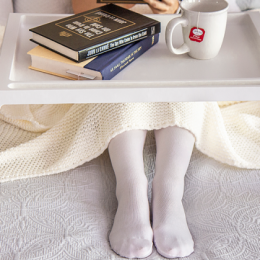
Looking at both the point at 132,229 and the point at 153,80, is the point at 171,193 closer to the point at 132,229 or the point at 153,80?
the point at 132,229

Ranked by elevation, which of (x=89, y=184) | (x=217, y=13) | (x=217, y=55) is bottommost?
(x=89, y=184)

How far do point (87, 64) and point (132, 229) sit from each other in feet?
1.14

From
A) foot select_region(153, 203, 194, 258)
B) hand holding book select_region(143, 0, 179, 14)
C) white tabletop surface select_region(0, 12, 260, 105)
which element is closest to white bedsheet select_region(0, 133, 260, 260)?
foot select_region(153, 203, 194, 258)

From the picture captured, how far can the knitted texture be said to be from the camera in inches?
35.6

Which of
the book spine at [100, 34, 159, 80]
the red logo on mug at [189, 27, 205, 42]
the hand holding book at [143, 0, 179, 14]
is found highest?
the red logo on mug at [189, 27, 205, 42]

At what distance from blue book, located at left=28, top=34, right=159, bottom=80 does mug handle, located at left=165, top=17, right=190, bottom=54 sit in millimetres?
65

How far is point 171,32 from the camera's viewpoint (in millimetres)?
770

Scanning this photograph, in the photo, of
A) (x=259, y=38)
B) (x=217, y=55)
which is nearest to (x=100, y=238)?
(x=217, y=55)

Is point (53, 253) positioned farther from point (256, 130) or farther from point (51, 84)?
point (256, 130)

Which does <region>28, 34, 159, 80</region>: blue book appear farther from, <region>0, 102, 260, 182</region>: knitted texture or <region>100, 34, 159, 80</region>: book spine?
<region>0, 102, 260, 182</region>: knitted texture

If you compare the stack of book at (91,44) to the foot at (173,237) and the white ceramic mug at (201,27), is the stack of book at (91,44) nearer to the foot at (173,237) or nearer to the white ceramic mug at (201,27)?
the white ceramic mug at (201,27)

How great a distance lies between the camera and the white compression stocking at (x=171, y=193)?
0.73m

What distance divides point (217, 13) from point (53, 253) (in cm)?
58

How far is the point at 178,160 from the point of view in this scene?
862 mm
